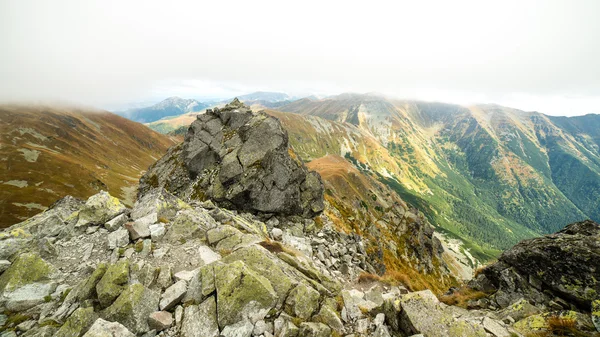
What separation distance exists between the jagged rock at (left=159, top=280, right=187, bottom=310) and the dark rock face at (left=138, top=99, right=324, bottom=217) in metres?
22.3

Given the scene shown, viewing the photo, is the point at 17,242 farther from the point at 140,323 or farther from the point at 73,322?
the point at 140,323

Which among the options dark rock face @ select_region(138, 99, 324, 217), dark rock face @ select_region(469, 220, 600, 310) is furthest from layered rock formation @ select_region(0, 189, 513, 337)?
dark rock face @ select_region(138, 99, 324, 217)

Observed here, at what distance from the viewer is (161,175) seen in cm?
5259

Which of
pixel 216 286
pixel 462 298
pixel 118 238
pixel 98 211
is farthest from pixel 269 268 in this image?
pixel 462 298

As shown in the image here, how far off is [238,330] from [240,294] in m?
1.46

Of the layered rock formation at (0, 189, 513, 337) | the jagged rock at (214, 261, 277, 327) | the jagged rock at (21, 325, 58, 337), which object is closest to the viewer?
the jagged rock at (21, 325, 58, 337)

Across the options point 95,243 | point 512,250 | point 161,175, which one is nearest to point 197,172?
point 161,175

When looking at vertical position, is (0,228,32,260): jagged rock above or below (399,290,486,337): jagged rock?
above

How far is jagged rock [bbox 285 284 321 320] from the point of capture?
1206cm

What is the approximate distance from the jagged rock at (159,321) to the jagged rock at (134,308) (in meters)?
0.35

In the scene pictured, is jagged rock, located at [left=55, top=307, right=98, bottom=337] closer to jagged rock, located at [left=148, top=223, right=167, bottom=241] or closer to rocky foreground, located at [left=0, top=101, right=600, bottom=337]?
rocky foreground, located at [left=0, top=101, right=600, bottom=337]

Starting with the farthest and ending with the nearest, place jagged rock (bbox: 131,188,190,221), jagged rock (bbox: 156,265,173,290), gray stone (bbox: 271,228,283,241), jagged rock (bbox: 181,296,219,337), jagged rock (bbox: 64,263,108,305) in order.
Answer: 1. gray stone (bbox: 271,228,283,241)
2. jagged rock (bbox: 131,188,190,221)
3. jagged rock (bbox: 156,265,173,290)
4. jagged rock (bbox: 64,263,108,305)
5. jagged rock (bbox: 181,296,219,337)

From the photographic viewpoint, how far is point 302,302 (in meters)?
12.4

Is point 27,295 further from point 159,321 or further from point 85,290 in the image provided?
point 159,321
